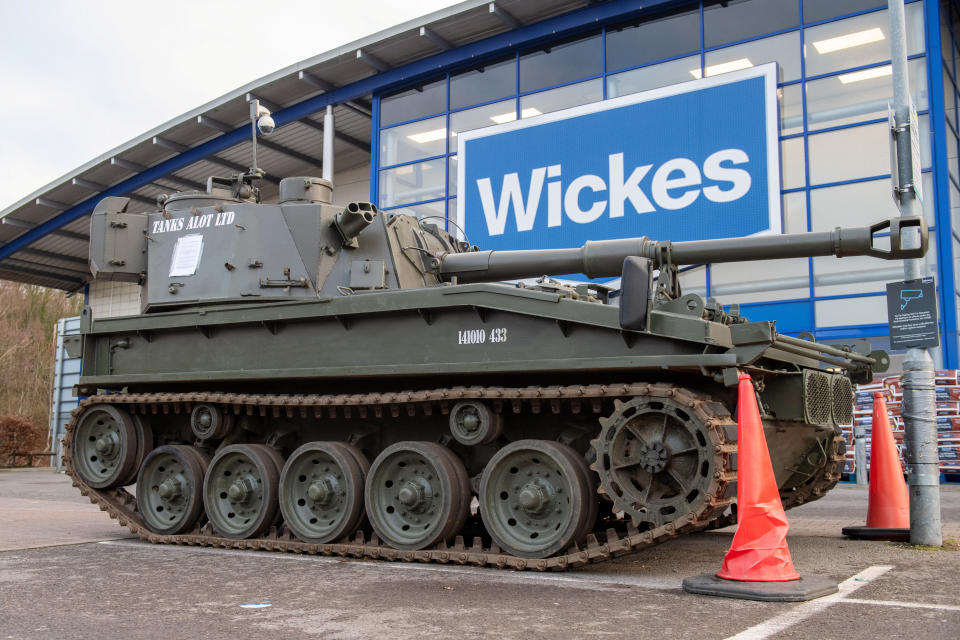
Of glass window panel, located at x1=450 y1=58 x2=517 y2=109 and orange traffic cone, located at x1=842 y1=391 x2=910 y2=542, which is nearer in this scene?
orange traffic cone, located at x1=842 y1=391 x2=910 y2=542

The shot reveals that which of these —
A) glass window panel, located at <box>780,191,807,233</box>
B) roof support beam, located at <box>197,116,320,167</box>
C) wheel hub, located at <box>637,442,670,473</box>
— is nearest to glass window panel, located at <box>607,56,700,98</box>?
glass window panel, located at <box>780,191,807,233</box>

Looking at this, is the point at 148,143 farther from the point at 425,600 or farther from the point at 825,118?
the point at 425,600

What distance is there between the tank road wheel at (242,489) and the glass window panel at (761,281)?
12.2 meters

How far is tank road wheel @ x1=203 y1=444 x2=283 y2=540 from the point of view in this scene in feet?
30.5

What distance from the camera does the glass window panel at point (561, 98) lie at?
2231 cm

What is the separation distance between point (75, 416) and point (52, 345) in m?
32.5

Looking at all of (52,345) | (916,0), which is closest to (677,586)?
(916,0)

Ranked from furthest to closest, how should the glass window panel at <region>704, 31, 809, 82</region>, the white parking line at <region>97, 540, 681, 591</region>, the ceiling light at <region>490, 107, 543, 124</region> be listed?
1. the ceiling light at <region>490, 107, 543, 124</region>
2. the glass window panel at <region>704, 31, 809, 82</region>
3. the white parking line at <region>97, 540, 681, 591</region>

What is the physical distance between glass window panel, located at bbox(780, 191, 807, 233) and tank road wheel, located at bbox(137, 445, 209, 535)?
13.9m

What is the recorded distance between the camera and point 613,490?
731cm

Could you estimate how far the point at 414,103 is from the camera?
25422mm

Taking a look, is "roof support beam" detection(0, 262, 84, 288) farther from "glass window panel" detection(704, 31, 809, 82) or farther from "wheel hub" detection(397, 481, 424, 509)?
"wheel hub" detection(397, 481, 424, 509)

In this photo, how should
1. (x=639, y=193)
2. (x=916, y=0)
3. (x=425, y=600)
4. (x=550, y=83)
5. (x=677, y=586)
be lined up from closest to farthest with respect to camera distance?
(x=425, y=600)
(x=677, y=586)
(x=916, y=0)
(x=639, y=193)
(x=550, y=83)

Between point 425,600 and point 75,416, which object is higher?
point 75,416
